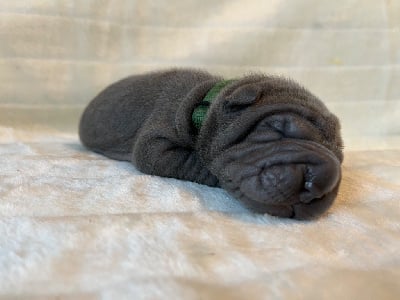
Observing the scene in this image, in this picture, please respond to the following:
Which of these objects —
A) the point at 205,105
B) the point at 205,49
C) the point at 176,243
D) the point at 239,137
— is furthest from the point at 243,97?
the point at 205,49

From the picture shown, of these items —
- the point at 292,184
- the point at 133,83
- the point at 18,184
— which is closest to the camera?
the point at 292,184

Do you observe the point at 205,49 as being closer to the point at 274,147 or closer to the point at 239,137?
the point at 239,137

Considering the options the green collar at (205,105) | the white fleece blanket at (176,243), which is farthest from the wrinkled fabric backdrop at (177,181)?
the green collar at (205,105)

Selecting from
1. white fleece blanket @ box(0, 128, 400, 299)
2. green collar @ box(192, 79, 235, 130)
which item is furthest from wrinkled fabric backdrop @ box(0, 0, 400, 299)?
green collar @ box(192, 79, 235, 130)

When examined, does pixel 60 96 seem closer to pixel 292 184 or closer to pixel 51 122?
pixel 51 122

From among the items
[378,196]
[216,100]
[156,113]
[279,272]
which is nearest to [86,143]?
[156,113]

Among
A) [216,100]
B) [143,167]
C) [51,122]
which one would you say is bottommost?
[51,122]

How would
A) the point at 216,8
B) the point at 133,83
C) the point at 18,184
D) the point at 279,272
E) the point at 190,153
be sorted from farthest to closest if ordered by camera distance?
the point at 216,8 → the point at 133,83 → the point at 190,153 → the point at 18,184 → the point at 279,272

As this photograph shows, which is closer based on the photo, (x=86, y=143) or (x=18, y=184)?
(x=18, y=184)
